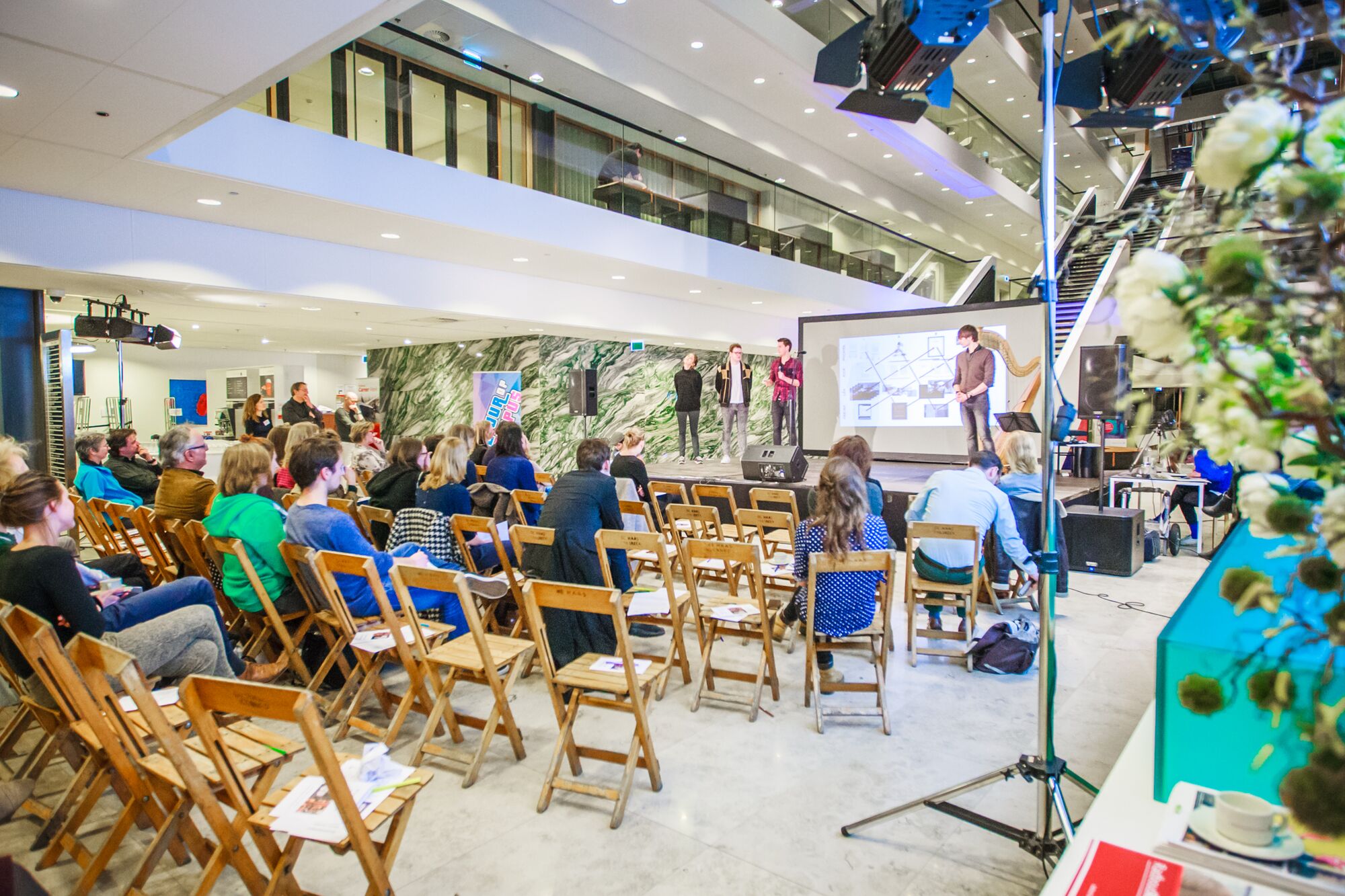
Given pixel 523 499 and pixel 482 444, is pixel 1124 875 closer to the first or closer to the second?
pixel 523 499

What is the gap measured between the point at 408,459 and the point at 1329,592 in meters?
4.93

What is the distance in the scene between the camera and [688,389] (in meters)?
12.3

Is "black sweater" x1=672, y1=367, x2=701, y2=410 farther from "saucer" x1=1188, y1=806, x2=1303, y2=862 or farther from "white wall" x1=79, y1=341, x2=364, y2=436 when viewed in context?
"saucer" x1=1188, y1=806, x2=1303, y2=862

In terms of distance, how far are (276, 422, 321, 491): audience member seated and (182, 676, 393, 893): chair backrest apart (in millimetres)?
3741

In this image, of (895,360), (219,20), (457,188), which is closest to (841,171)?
(895,360)

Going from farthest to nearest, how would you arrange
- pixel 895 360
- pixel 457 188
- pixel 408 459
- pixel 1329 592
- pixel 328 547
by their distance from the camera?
pixel 895 360 → pixel 457 188 → pixel 408 459 → pixel 328 547 → pixel 1329 592

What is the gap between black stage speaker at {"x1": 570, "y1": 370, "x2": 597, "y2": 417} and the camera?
10.9 m

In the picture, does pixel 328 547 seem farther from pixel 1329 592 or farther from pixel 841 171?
pixel 841 171

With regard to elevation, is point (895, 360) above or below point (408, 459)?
above

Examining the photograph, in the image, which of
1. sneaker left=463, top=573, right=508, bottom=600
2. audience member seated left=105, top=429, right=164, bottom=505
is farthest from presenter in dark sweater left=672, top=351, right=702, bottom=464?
sneaker left=463, top=573, right=508, bottom=600

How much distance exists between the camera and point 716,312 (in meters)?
15.0

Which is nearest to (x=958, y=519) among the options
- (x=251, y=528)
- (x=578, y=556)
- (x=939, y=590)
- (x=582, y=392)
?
(x=939, y=590)

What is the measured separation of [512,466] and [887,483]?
4.25m

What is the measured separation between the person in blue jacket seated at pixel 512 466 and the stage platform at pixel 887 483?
2.12 m
